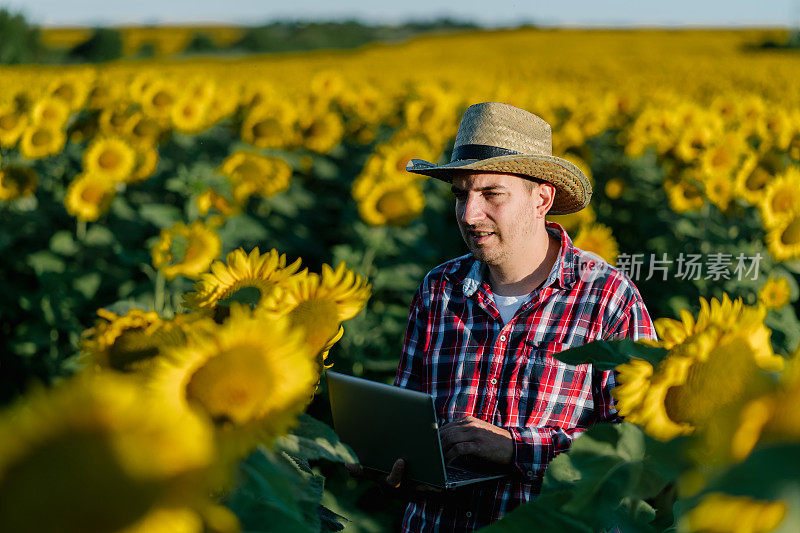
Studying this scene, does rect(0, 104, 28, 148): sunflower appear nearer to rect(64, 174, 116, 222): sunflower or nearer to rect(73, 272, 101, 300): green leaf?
rect(64, 174, 116, 222): sunflower

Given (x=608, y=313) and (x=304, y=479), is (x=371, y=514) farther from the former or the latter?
(x=304, y=479)

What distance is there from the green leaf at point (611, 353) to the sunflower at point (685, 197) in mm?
4150

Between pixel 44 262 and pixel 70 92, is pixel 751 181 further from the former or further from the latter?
pixel 70 92

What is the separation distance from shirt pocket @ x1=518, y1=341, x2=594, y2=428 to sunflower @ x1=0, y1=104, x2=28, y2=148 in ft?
14.6

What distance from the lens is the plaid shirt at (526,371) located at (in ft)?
6.84

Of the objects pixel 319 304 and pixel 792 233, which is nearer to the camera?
pixel 319 304

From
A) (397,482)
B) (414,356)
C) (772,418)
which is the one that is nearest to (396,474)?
(397,482)

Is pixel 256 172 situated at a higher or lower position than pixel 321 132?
lower

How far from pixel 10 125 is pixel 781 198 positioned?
4.55m

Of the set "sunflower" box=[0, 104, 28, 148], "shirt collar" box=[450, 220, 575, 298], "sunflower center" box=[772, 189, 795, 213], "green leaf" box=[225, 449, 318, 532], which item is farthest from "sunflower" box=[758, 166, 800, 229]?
"sunflower" box=[0, 104, 28, 148]

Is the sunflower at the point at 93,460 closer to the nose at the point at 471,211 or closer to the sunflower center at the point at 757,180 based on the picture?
the nose at the point at 471,211

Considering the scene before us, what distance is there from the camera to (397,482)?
191 centimetres

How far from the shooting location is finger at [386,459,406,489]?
1.91 m

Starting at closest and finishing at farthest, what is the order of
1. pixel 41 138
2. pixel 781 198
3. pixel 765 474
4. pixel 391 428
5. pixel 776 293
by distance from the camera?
pixel 765 474
pixel 391 428
pixel 776 293
pixel 781 198
pixel 41 138
